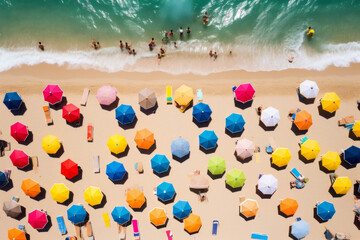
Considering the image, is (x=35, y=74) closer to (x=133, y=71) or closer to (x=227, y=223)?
(x=133, y=71)

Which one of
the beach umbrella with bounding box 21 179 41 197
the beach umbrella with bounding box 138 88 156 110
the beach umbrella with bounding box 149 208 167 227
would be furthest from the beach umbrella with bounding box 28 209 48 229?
the beach umbrella with bounding box 138 88 156 110

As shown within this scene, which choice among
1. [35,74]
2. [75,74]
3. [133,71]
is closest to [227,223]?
[133,71]


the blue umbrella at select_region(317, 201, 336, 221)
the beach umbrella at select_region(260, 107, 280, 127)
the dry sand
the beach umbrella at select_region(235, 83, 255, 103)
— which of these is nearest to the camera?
the blue umbrella at select_region(317, 201, 336, 221)

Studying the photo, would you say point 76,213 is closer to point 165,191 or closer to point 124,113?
point 165,191

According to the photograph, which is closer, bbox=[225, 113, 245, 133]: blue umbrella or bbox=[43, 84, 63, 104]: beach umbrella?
bbox=[225, 113, 245, 133]: blue umbrella

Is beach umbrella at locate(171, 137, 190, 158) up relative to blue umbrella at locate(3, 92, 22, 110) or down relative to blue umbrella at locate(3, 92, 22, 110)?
down

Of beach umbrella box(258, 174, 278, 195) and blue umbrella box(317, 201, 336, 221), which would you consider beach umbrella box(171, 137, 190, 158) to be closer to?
beach umbrella box(258, 174, 278, 195)

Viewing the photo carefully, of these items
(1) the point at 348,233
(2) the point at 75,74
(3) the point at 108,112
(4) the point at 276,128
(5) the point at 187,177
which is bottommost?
(1) the point at 348,233
